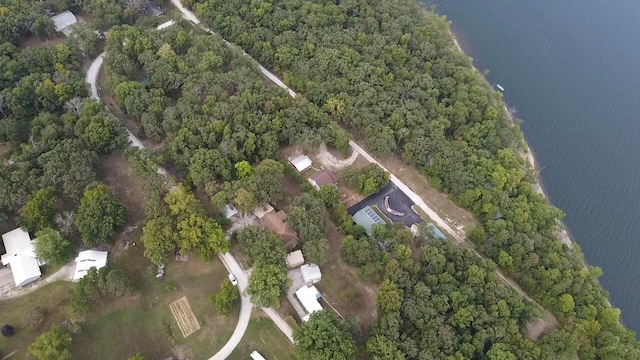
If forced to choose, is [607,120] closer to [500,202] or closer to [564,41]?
[564,41]

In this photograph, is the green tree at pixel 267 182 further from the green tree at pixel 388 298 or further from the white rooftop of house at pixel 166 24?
the white rooftop of house at pixel 166 24

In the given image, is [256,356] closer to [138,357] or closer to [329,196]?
[138,357]

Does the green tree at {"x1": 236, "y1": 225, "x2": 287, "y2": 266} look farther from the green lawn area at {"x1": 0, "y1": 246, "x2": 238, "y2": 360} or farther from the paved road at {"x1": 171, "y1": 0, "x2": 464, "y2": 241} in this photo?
the paved road at {"x1": 171, "y1": 0, "x2": 464, "y2": 241}

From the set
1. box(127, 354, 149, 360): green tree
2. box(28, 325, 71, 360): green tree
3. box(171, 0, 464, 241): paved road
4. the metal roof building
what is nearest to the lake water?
box(171, 0, 464, 241): paved road

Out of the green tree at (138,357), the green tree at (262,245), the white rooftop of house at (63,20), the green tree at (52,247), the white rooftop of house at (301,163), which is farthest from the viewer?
the white rooftop of house at (63,20)

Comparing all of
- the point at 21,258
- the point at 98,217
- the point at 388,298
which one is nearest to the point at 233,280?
the point at 98,217

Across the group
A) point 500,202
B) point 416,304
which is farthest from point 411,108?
point 416,304

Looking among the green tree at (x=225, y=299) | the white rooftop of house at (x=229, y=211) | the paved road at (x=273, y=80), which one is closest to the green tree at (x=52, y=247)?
the green tree at (x=225, y=299)

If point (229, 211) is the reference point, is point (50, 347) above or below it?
below
